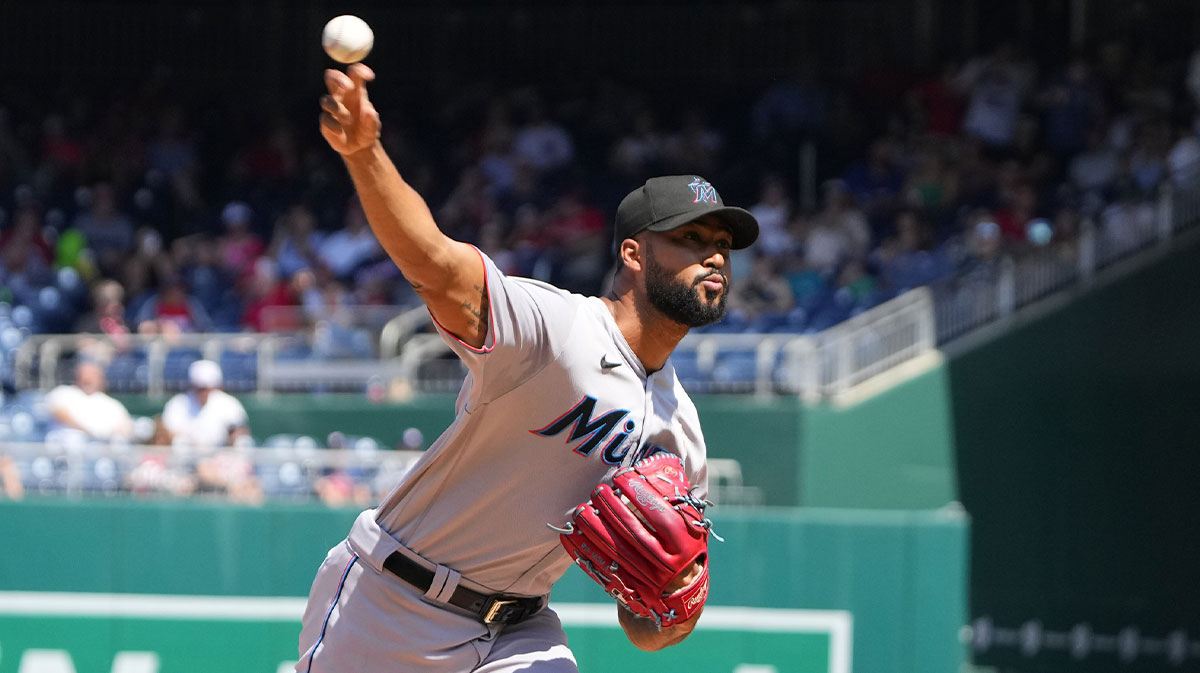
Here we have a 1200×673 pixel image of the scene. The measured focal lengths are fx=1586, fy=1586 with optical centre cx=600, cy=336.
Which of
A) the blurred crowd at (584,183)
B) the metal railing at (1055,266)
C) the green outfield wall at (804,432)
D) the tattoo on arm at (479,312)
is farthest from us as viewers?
the blurred crowd at (584,183)

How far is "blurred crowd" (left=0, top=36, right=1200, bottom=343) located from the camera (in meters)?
12.2

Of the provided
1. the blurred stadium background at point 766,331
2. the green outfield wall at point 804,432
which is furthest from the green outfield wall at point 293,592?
the green outfield wall at point 804,432

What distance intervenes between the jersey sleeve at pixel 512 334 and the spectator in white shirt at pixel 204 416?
666 cm

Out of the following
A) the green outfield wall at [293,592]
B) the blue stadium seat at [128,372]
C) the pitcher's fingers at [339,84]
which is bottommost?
the green outfield wall at [293,592]

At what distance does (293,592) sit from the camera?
315 inches

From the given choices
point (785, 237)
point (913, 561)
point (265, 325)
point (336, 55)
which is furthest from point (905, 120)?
point (336, 55)

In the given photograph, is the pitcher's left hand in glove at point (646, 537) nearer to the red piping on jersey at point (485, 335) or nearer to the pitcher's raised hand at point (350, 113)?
the red piping on jersey at point (485, 335)

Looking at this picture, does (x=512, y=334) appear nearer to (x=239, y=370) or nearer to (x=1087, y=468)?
(x=239, y=370)

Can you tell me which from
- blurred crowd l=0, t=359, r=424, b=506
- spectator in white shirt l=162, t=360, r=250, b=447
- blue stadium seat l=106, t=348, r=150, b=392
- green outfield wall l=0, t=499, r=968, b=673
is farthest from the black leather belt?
blue stadium seat l=106, t=348, r=150, b=392

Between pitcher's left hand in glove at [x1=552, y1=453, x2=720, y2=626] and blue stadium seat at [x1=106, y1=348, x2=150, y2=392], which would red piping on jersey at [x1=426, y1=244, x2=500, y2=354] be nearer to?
pitcher's left hand in glove at [x1=552, y1=453, x2=720, y2=626]

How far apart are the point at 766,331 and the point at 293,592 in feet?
15.7

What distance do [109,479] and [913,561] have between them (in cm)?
457

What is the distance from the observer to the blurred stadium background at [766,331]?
796cm

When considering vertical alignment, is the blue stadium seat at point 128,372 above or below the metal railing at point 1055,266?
below
